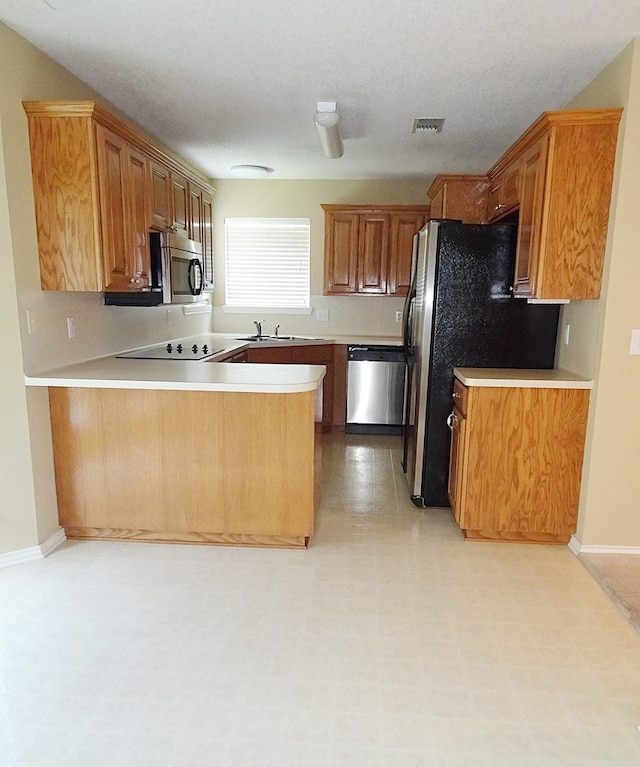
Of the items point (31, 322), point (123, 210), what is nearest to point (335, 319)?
point (123, 210)

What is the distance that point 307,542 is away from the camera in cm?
264

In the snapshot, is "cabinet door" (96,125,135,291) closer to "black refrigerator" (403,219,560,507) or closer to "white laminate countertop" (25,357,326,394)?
"white laminate countertop" (25,357,326,394)

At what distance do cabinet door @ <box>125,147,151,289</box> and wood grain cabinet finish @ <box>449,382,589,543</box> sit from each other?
1.98m

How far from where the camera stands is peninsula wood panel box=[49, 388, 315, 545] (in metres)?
2.51

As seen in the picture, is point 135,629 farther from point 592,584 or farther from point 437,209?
point 437,209

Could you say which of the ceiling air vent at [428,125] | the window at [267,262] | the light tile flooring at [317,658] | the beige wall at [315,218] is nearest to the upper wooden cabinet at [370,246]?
Answer: the beige wall at [315,218]

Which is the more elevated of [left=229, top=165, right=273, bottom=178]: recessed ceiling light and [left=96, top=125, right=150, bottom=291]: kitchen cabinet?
[left=229, top=165, right=273, bottom=178]: recessed ceiling light

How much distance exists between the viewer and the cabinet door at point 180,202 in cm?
366

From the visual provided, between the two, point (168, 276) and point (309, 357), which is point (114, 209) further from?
point (309, 357)

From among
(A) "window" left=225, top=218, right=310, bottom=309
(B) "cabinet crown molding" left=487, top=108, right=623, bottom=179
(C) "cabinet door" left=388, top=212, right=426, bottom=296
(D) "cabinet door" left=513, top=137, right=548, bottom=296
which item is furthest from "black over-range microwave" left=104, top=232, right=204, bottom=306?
(B) "cabinet crown molding" left=487, top=108, right=623, bottom=179

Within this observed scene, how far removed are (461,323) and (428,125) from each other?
1413 millimetres

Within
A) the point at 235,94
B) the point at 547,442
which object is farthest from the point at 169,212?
the point at 547,442

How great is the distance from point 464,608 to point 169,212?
3.09m

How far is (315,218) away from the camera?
5.06 m
